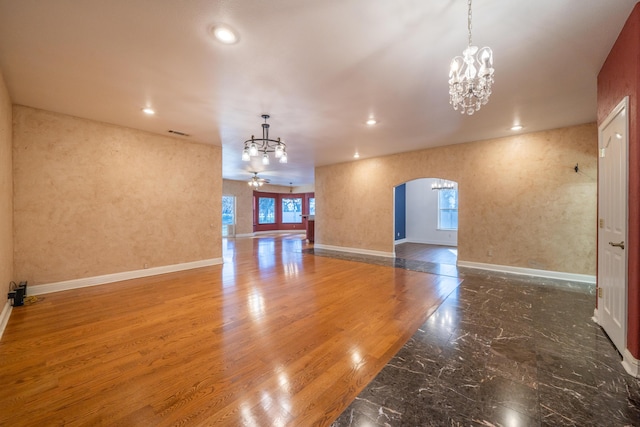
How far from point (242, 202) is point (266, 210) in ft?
6.68

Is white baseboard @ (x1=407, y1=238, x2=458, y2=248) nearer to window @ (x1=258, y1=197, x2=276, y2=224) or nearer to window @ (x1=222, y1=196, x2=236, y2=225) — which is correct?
window @ (x1=258, y1=197, x2=276, y2=224)

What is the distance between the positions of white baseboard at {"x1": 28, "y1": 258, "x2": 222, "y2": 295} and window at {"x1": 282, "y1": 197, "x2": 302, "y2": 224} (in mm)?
9230

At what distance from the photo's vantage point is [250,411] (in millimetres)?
1647

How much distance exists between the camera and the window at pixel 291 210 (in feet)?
50.1

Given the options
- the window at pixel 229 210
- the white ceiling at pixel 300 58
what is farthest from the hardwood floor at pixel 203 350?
the window at pixel 229 210

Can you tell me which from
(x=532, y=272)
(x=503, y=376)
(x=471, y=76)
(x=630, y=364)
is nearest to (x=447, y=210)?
(x=532, y=272)

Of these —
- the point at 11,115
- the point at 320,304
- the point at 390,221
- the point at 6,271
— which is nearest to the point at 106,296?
the point at 6,271

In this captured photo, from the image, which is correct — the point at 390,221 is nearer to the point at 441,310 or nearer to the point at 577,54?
the point at 441,310

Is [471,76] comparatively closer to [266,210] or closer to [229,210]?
[229,210]

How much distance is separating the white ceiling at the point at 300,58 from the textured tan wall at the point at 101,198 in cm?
55

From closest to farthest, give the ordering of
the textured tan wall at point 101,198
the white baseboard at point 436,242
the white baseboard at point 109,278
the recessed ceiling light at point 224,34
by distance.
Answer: the recessed ceiling light at point 224,34 < the textured tan wall at point 101,198 < the white baseboard at point 109,278 < the white baseboard at point 436,242

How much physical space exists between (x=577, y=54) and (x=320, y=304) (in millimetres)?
3963

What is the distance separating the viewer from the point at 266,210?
47.8 feet

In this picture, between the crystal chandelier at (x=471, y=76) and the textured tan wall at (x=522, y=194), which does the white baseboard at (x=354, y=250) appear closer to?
the textured tan wall at (x=522, y=194)
